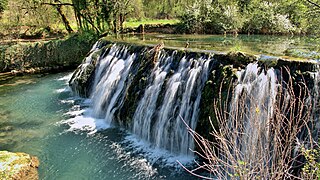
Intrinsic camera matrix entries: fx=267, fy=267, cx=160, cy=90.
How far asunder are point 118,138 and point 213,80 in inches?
159

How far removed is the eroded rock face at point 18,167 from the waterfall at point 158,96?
367 centimetres

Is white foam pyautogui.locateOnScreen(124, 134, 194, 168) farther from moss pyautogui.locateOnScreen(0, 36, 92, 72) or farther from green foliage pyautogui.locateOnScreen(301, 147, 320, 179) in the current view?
moss pyautogui.locateOnScreen(0, 36, 92, 72)

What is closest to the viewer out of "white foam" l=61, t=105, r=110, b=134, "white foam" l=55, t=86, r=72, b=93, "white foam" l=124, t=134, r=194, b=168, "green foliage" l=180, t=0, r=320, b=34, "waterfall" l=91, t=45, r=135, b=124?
"white foam" l=124, t=134, r=194, b=168

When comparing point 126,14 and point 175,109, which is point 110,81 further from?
point 126,14

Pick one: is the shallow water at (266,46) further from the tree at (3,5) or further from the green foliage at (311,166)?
the tree at (3,5)

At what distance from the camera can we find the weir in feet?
23.2

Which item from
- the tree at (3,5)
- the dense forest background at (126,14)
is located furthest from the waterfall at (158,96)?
the tree at (3,5)

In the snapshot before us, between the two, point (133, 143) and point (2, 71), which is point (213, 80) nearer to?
point (133, 143)

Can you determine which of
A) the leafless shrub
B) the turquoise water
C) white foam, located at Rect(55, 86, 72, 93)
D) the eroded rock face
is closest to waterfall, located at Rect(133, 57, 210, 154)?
the turquoise water

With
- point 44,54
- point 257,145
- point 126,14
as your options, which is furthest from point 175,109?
point 126,14

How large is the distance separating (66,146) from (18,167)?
1934 mm

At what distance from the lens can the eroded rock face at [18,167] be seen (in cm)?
705

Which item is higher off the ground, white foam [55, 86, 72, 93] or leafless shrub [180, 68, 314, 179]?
leafless shrub [180, 68, 314, 179]

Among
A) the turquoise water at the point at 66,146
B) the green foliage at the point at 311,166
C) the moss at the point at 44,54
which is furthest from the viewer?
the moss at the point at 44,54
